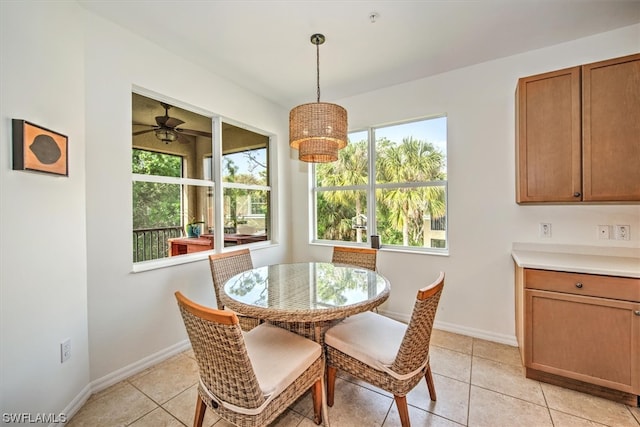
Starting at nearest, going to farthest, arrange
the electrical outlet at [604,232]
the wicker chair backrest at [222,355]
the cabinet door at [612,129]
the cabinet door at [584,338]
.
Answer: the wicker chair backrest at [222,355]
the cabinet door at [584,338]
the cabinet door at [612,129]
the electrical outlet at [604,232]

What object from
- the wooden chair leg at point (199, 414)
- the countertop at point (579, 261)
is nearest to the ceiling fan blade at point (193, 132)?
the wooden chair leg at point (199, 414)

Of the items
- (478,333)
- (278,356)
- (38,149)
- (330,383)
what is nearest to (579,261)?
(478,333)

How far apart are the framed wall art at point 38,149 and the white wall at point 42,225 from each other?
34 millimetres

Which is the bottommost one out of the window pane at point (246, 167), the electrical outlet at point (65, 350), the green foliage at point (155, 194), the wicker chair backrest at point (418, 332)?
the electrical outlet at point (65, 350)

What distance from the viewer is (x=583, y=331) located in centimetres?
188

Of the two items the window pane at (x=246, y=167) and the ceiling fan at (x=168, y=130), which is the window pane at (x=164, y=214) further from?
the ceiling fan at (x=168, y=130)

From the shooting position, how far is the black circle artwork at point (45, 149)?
58.7 inches

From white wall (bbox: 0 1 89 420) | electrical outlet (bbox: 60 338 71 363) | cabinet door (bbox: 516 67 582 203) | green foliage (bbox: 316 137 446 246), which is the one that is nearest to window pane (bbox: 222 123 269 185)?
green foliage (bbox: 316 137 446 246)

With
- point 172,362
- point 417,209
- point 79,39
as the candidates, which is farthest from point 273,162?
point 172,362

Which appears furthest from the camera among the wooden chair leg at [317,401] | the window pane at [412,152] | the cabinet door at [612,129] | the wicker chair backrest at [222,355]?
the window pane at [412,152]

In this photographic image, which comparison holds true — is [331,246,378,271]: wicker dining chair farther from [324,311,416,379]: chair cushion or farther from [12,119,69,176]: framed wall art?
[12,119,69,176]: framed wall art

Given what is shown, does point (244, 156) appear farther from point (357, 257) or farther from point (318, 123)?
point (357, 257)

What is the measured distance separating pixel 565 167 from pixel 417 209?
135 centimetres

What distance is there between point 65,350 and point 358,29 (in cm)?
302
